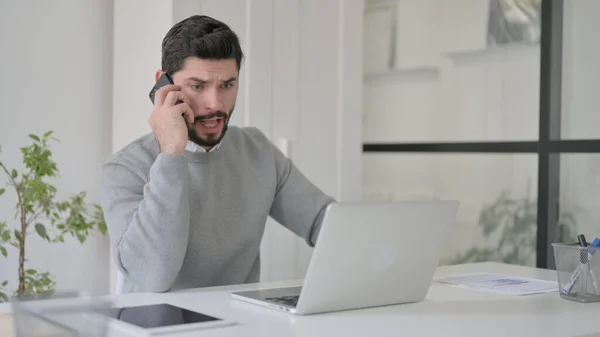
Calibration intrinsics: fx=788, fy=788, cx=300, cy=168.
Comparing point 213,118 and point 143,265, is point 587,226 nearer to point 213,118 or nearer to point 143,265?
point 213,118

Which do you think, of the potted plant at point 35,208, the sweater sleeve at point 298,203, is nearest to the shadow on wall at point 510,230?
the sweater sleeve at point 298,203

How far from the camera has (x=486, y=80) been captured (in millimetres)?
3404

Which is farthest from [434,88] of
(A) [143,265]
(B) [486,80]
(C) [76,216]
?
(A) [143,265]

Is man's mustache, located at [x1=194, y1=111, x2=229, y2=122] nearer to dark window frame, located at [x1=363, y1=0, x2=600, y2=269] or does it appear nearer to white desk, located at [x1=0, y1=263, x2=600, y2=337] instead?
white desk, located at [x1=0, y1=263, x2=600, y2=337]

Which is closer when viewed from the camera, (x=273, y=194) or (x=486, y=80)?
(x=273, y=194)

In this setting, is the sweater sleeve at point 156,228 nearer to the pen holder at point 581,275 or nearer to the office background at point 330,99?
the pen holder at point 581,275

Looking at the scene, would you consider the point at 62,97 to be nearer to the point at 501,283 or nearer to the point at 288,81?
the point at 288,81

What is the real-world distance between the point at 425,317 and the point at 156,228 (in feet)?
2.30

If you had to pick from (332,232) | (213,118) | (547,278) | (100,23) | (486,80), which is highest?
(100,23)

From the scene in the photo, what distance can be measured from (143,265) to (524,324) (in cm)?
91

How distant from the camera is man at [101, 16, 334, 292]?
1.95 metres

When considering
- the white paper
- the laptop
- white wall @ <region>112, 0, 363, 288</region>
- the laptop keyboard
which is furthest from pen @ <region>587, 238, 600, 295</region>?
white wall @ <region>112, 0, 363, 288</region>

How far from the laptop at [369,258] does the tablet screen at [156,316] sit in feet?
0.58

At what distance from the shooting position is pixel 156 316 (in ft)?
5.06
